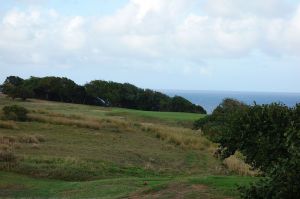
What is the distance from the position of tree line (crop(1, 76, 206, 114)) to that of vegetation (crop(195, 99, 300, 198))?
61.5 meters

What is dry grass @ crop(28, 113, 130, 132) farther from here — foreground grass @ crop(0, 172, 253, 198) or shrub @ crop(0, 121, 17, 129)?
foreground grass @ crop(0, 172, 253, 198)

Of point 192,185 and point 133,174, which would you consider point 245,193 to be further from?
point 133,174

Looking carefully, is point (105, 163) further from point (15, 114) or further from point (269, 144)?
point (15, 114)

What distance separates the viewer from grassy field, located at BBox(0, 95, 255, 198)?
14.6 m

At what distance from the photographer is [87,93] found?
269ft

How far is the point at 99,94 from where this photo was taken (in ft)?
270

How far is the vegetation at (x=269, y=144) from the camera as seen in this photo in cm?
840

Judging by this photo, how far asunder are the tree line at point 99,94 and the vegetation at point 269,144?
202ft

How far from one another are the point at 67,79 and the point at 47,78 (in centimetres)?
334

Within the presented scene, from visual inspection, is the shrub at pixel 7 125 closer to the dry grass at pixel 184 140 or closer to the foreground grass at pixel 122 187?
the dry grass at pixel 184 140

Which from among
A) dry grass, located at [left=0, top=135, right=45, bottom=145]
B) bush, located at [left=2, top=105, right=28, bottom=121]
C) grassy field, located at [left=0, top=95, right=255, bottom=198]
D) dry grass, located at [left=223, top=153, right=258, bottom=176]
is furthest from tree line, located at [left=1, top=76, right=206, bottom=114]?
dry grass, located at [left=223, top=153, right=258, bottom=176]

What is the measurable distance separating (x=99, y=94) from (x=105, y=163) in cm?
5964

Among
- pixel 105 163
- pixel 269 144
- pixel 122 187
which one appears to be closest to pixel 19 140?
pixel 105 163

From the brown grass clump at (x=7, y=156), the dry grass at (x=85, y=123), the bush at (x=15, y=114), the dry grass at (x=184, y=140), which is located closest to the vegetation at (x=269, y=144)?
the brown grass clump at (x=7, y=156)
